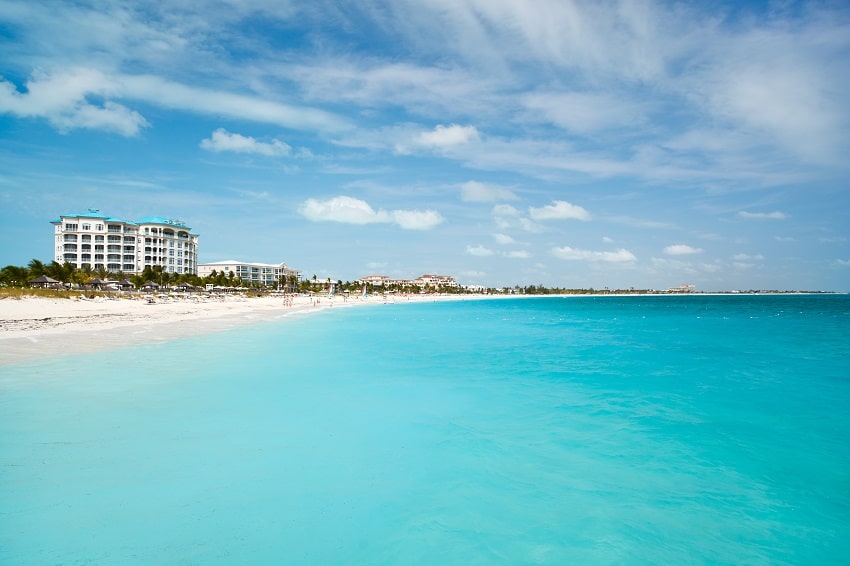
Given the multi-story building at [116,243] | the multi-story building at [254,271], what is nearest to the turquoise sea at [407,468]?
the multi-story building at [116,243]

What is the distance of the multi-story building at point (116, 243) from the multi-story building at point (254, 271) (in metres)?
25.7

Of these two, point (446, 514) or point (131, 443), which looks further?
point (131, 443)

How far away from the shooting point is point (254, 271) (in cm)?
15150

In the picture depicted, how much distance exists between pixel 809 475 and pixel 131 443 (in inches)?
478

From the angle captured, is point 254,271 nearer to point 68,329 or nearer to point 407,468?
point 68,329

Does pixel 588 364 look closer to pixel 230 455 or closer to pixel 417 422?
pixel 417 422

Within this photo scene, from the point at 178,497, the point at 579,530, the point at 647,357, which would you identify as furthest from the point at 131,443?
the point at 647,357

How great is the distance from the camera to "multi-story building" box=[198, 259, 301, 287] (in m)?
142

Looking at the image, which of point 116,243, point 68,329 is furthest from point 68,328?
point 116,243

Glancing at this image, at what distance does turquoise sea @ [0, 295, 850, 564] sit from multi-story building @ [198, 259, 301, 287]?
121 meters

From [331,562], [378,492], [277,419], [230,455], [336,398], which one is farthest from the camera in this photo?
[336,398]

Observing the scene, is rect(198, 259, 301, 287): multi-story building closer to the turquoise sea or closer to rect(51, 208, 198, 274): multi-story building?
rect(51, 208, 198, 274): multi-story building

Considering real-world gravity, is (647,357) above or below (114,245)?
below

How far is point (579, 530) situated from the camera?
243 inches
